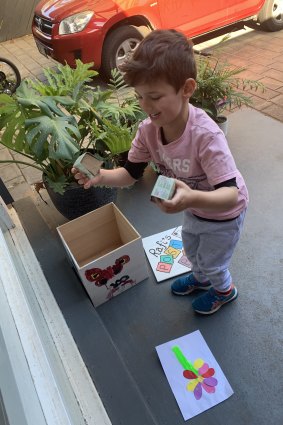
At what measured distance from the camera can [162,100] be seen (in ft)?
3.21

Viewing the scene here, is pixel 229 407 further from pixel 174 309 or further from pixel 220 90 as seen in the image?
pixel 220 90

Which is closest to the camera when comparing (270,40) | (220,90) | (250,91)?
(220,90)

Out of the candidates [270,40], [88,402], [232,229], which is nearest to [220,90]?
[232,229]

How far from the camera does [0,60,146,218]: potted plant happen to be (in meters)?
1.66

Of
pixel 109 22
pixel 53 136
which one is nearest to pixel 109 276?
pixel 53 136

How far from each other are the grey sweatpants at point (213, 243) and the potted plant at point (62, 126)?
70 centimetres

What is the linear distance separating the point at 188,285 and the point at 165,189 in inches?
35.3

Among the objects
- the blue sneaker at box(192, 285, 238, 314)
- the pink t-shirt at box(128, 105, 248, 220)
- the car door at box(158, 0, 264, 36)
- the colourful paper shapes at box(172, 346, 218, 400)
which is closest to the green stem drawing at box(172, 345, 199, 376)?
the colourful paper shapes at box(172, 346, 218, 400)

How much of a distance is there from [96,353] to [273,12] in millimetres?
4471

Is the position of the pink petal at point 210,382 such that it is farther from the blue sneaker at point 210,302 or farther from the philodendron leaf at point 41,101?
the philodendron leaf at point 41,101

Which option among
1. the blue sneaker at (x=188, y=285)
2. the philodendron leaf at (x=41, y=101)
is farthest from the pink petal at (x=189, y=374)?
the philodendron leaf at (x=41, y=101)

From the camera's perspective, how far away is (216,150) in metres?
0.99

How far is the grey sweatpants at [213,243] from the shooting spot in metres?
1.22

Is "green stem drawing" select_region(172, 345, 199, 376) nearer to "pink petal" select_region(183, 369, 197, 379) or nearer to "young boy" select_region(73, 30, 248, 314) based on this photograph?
"pink petal" select_region(183, 369, 197, 379)
